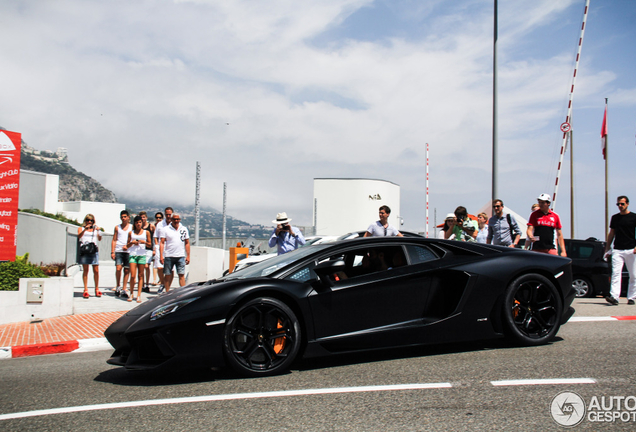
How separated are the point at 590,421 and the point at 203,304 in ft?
8.97

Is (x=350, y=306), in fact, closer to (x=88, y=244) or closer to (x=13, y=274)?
(x=13, y=274)

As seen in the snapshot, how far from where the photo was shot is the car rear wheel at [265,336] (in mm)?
4039

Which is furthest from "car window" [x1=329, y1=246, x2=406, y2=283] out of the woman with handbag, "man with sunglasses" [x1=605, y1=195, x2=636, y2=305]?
the woman with handbag

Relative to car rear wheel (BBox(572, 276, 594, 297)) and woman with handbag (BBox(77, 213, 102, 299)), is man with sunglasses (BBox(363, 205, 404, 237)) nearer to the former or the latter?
car rear wheel (BBox(572, 276, 594, 297))

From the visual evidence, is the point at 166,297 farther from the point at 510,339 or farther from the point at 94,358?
the point at 510,339

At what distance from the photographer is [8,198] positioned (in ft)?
30.7

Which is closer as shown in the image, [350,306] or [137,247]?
[350,306]

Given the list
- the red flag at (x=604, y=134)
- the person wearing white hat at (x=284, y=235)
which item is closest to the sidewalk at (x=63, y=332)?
the person wearing white hat at (x=284, y=235)

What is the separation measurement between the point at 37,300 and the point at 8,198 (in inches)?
100

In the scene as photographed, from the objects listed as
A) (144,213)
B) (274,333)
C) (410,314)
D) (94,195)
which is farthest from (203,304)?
(94,195)

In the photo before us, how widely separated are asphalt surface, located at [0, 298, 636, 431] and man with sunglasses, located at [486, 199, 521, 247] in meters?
3.69

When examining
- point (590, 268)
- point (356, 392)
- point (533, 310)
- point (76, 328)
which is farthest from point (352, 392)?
point (590, 268)

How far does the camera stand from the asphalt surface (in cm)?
303

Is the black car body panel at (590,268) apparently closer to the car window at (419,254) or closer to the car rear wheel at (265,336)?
the car window at (419,254)
